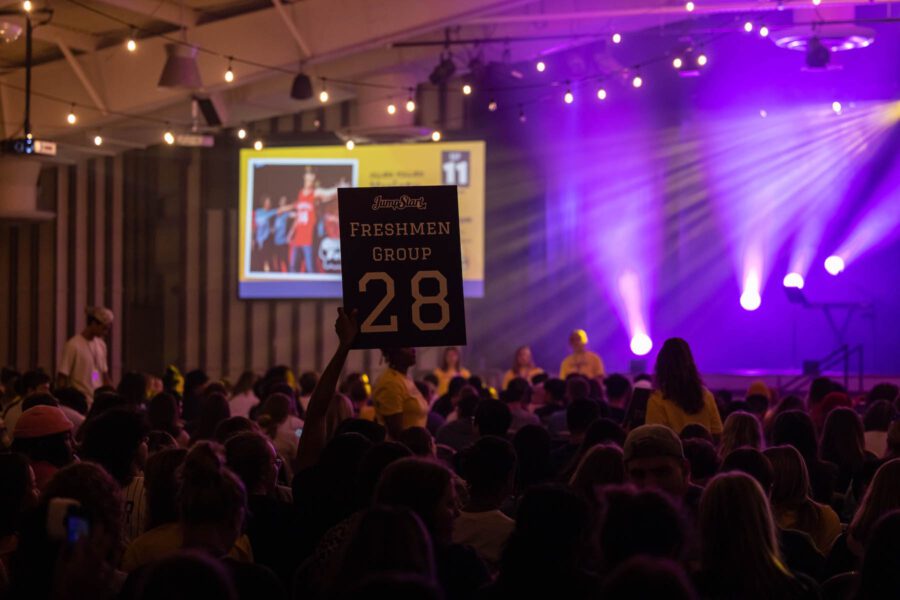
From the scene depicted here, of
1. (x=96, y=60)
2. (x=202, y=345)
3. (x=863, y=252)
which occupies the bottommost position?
(x=202, y=345)

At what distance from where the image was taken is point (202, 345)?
59.2 ft

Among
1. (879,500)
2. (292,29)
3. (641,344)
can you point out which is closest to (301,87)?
(292,29)

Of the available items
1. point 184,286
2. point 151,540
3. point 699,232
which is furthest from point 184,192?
point 151,540

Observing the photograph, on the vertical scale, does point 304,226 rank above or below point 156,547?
above

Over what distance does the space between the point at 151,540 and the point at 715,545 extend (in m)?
1.73

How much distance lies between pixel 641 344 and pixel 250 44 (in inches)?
291

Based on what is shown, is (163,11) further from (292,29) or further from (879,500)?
(879,500)

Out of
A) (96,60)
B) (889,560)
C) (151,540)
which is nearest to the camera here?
(889,560)

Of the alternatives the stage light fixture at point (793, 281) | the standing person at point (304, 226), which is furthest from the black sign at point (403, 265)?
the stage light fixture at point (793, 281)

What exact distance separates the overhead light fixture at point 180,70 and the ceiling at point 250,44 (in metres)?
0.49

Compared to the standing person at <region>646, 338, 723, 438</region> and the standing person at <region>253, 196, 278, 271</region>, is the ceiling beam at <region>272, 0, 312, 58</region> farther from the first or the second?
the standing person at <region>646, 338, 723, 438</region>

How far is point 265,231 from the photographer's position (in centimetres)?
1669

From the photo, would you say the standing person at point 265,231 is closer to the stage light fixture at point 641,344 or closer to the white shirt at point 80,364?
the stage light fixture at point 641,344

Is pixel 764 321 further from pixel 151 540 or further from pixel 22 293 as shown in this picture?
pixel 151 540
